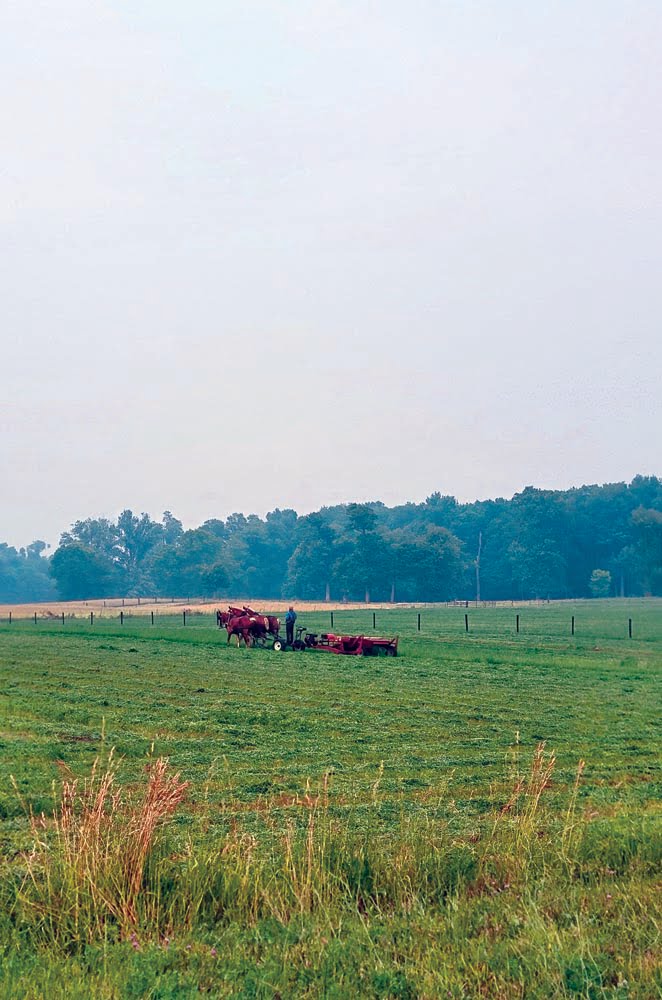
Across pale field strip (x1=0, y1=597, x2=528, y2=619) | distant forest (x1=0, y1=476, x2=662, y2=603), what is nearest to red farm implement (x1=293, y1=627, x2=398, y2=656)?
pale field strip (x1=0, y1=597, x2=528, y2=619)

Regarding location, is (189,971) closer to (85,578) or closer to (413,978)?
(413,978)

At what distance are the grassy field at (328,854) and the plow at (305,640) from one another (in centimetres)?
1865

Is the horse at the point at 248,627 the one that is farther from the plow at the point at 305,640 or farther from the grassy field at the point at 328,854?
the grassy field at the point at 328,854

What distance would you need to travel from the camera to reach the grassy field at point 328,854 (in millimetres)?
6898

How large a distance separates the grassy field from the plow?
18649mm

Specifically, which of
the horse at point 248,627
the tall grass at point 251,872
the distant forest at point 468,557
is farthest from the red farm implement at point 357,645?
the distant forest at point 468,557

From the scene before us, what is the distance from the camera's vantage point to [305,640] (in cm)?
4481

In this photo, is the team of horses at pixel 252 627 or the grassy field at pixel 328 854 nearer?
the grassy field at pixel 328 854

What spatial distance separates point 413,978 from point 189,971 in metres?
1.62

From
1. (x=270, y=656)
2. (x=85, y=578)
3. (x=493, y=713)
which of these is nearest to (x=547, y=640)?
(x=270, y=656)

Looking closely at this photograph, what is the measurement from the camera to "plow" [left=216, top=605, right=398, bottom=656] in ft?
138

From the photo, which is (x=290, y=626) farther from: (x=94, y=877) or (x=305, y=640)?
(x=94, y=877)

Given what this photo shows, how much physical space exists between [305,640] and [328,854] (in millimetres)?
35874

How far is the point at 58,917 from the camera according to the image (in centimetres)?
780
